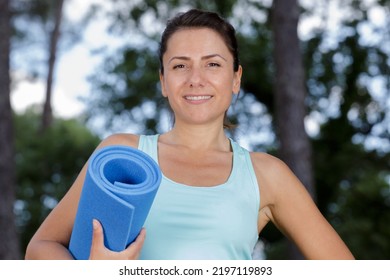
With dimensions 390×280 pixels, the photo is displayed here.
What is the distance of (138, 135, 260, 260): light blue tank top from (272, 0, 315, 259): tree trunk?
5.03 meters

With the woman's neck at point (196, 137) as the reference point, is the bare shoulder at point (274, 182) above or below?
below

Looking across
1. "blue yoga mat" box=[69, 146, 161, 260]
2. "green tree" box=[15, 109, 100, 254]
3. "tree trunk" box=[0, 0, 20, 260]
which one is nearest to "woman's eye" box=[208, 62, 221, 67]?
"blue yoga mat" box=[69, 146, 161, 260]

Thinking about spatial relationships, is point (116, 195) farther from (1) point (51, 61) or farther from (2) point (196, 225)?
(1) point (51, 61)

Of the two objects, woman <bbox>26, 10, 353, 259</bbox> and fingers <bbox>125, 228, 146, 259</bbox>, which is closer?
fingers <bbox>125, 228, 146, 259</bbox>

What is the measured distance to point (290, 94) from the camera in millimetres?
6914

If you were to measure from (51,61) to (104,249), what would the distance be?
52.3 feet

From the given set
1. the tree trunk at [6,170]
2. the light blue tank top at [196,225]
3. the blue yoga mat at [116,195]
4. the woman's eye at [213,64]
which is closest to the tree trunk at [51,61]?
the tree trunk at [6,170]

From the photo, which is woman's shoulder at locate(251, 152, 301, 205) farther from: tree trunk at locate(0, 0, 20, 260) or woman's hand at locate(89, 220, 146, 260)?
tree trunk at locate(0, 0, 20, 260)

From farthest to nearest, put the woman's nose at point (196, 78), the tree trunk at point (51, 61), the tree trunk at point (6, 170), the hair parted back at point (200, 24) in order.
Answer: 1. the tree trunk at point (51, 61)
2. the tree trunk at point (6, 170)
3. the hair parted back at point (200, 24)
4. the woman's nose at point (196, 78)

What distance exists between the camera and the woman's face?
1872mm

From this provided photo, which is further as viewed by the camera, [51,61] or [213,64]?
[51,61]

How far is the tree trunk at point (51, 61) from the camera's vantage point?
625 inches

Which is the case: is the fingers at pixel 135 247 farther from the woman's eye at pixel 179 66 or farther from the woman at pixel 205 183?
the woman's eye at pixel 179 66

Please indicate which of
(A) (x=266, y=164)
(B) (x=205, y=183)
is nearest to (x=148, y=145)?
(B) (x=205, y=183)
